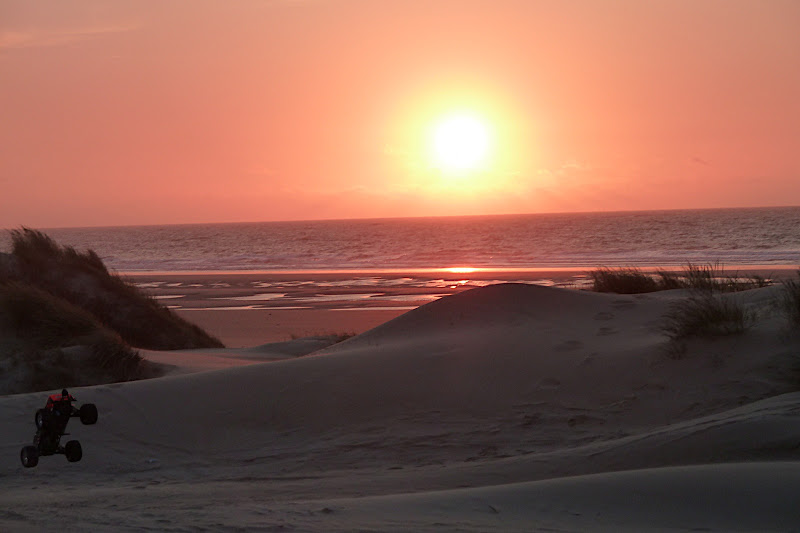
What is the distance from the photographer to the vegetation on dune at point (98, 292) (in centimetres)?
1328

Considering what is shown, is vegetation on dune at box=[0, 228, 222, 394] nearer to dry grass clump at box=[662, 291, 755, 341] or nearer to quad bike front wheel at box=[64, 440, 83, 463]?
quad bike front wheel at box=[64, 440, 83, 463]

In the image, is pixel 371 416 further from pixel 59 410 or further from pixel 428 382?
pixel 59 410

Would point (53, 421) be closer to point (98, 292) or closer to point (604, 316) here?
point (604, 316)

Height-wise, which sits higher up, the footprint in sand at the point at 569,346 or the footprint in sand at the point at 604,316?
the footprint in sand at the point at 604,316

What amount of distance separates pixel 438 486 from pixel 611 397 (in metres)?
2.29

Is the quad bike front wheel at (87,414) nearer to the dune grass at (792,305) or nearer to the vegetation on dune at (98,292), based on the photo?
the dune grass at (792,305)

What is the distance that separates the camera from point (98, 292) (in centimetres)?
1355

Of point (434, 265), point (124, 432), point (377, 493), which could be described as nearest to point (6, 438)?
point (124, 432)

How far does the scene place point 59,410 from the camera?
3758 mm

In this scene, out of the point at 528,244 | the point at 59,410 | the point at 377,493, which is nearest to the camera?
the point at 59,410

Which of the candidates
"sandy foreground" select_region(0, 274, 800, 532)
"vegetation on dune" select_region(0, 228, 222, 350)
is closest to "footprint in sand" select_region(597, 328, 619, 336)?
"sandy foreground" select_region(0, 274, 800, 532)

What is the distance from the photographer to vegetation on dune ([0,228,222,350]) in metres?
13.3

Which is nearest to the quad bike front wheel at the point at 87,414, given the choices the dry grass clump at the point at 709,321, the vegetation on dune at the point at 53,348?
the dry grass clump at the point at 709,321

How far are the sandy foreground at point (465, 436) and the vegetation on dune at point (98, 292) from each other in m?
4.01
